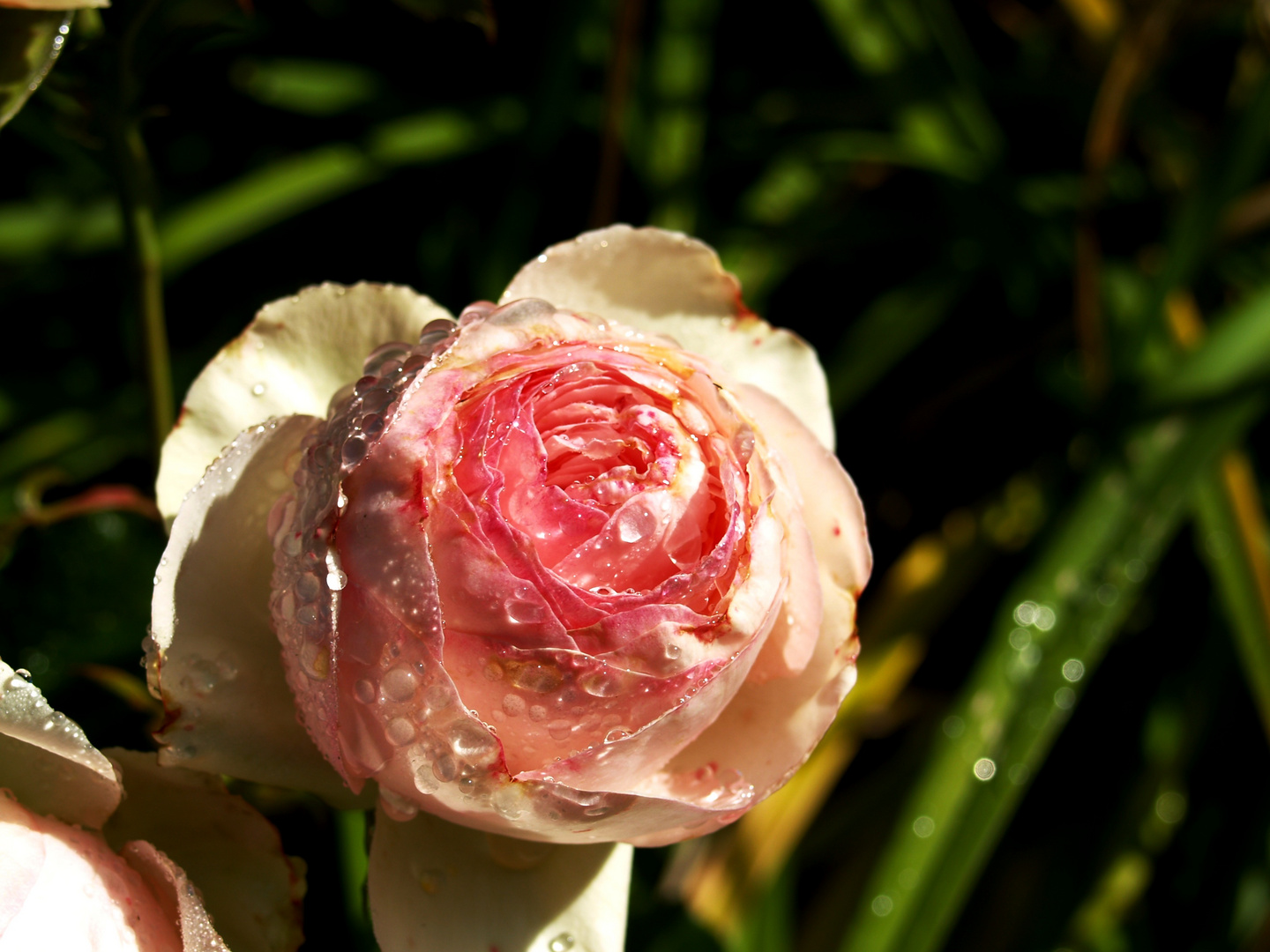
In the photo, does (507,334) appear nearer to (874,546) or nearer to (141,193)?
(141,193)

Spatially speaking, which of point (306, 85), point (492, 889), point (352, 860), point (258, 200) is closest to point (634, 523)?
point (492, 889)

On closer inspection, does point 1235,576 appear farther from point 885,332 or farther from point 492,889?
point 492,889

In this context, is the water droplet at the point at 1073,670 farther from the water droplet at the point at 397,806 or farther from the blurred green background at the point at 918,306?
the water droplet at the point at 397,806

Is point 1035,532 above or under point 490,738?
under

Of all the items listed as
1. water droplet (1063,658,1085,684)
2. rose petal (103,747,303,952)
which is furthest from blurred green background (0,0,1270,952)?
rose petal (103,747,303,952)

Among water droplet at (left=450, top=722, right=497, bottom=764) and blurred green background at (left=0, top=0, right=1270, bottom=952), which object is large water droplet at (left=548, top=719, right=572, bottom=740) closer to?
water droplet at (left=450, top=722, right=497, bottom=764)

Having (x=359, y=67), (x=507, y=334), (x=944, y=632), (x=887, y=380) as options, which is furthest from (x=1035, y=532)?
(x=359, y=67)
